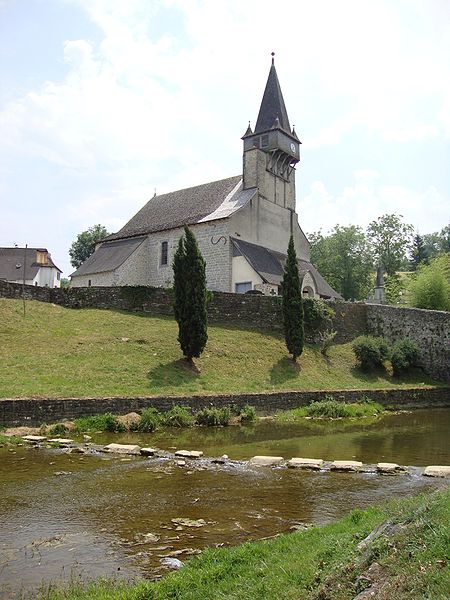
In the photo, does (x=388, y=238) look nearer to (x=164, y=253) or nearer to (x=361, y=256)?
(x=361, y=256)

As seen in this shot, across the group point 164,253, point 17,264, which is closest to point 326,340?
point 164,253

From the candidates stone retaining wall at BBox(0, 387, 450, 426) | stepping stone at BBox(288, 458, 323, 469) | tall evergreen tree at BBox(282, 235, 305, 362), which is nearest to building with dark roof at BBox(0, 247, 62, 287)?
tall evergreen tree at BBox(282, 235, 305, 362)

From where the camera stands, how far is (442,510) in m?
4.63

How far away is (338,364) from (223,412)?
12.5 metres

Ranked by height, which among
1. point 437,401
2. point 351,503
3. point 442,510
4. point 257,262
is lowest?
point 437,401

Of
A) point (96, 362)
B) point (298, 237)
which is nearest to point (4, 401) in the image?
point (96, 362)

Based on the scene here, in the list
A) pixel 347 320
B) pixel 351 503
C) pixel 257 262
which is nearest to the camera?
pixel 351 503

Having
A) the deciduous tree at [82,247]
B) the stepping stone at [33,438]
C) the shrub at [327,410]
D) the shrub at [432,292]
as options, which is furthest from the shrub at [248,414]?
the deciduous tree at [82,247]

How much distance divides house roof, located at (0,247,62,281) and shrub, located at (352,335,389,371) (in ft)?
123

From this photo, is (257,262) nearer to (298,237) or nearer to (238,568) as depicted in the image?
(298,237)

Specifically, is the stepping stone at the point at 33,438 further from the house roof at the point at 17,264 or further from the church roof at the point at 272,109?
the house roof at the point at 17,264

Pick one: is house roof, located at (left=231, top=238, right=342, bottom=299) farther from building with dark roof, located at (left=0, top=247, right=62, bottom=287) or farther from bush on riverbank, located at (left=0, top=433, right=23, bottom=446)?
building with dark roof, located at (left=0, top=247, right=62, bottom=287)

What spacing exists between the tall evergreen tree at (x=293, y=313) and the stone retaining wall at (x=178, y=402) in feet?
13.3

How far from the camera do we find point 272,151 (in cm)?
4259
